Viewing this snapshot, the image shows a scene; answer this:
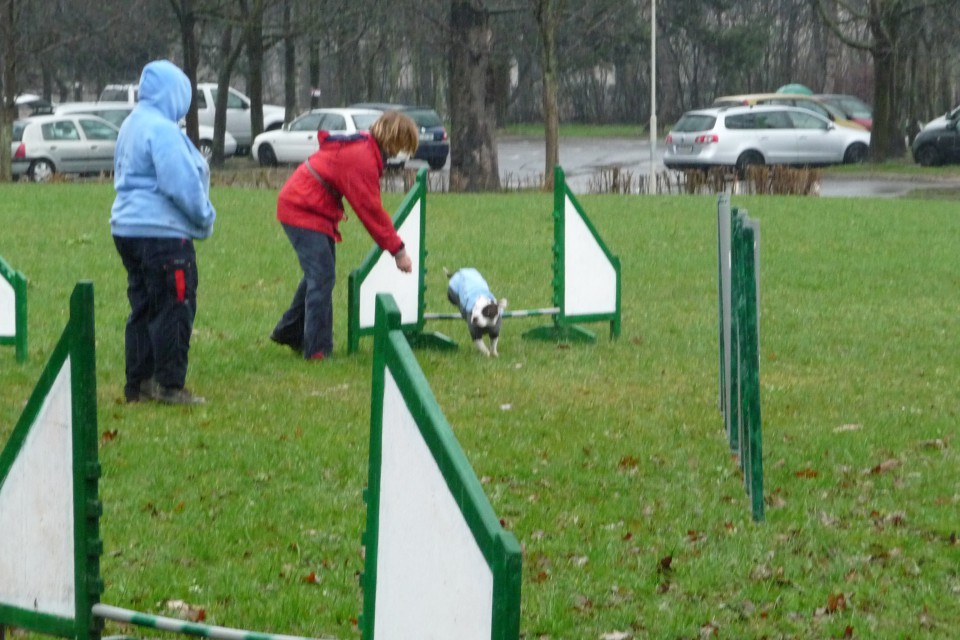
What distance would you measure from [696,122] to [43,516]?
30.4 metres

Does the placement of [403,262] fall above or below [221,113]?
below

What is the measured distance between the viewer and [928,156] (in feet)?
114

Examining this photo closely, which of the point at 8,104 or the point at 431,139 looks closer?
the point at 8,104

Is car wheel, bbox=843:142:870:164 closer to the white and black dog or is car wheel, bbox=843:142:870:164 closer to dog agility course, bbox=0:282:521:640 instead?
the white and black dog

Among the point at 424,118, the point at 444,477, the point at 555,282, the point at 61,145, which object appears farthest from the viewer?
the point at 424,118

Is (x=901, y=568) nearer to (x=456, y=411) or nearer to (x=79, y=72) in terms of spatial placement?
(x=456, y=411)

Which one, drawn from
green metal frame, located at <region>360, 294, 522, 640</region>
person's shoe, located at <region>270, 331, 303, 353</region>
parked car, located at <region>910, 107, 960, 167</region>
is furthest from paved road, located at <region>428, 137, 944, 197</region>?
green metal frame, located at <region>360, 294, 522, 640</region>

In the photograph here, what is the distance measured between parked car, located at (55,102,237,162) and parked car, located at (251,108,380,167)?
47.2 inches

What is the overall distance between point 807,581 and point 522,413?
2984 mm

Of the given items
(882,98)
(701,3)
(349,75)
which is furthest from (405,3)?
(701,3)

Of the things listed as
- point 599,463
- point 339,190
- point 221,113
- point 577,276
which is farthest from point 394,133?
point 221,113

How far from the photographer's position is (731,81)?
57531 mm

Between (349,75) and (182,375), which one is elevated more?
(349,75)

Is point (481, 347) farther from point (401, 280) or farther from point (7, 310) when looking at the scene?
point (7, 310)
